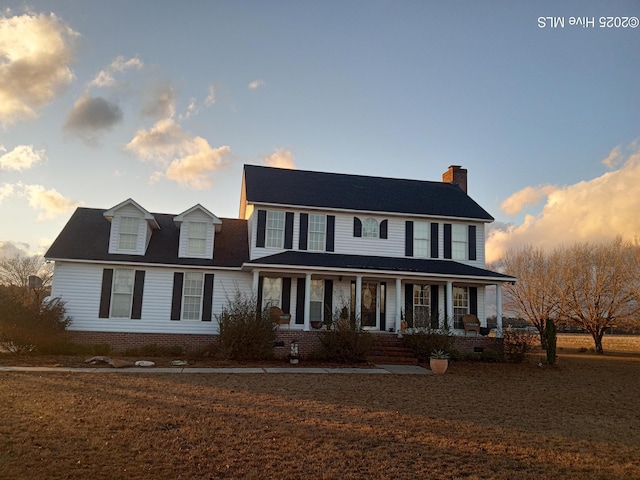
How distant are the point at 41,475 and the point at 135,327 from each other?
14.6 metres

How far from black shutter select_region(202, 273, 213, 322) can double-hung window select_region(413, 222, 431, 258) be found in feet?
30.3

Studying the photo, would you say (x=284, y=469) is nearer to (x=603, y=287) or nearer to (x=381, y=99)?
(x=381, y=99)

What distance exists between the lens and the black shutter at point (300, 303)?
2052 cm

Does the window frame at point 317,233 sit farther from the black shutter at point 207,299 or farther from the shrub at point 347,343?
the shrub at point 347,343

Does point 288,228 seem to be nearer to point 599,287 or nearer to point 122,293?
point 122,293

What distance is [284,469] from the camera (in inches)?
231

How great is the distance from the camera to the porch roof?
1939cm

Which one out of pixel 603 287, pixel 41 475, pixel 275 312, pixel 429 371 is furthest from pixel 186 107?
pixel 603 287

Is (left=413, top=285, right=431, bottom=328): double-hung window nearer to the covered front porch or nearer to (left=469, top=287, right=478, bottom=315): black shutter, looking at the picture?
the covered front porch

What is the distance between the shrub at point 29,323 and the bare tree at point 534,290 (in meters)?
30.6

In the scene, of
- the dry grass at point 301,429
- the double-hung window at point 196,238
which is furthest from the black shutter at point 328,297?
the dry grass at point 301,429

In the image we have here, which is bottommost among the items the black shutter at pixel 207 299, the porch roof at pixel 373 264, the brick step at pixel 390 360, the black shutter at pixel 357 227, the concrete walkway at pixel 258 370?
the concrete walkway at pixel 258 370

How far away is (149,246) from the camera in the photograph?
20781mm

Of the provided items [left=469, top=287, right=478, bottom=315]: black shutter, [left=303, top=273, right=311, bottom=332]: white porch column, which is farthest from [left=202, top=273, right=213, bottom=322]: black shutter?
[left=469, top=287, right=478, bottom=315]: black shutter
